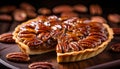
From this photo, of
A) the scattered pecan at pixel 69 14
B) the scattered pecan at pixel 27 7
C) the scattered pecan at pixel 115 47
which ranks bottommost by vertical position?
the scattered pecan at pixel 115 47

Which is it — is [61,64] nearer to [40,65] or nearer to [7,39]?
[40,65]

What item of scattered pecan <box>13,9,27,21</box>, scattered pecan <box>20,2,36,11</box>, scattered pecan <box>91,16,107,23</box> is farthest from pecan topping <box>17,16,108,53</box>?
scattered pecan <box>20,2,36,11</box>

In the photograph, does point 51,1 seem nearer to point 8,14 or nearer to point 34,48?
point 8,14

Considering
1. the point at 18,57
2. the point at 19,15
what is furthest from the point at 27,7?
the point at 18,57

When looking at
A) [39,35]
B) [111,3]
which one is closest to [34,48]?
[39,35]

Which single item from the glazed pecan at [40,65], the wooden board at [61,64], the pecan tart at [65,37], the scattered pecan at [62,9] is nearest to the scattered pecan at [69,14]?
the scattered pecan at [62,9]

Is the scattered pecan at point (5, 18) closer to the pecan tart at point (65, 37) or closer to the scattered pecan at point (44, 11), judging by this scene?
the scattered pecan at point (44, 11)
